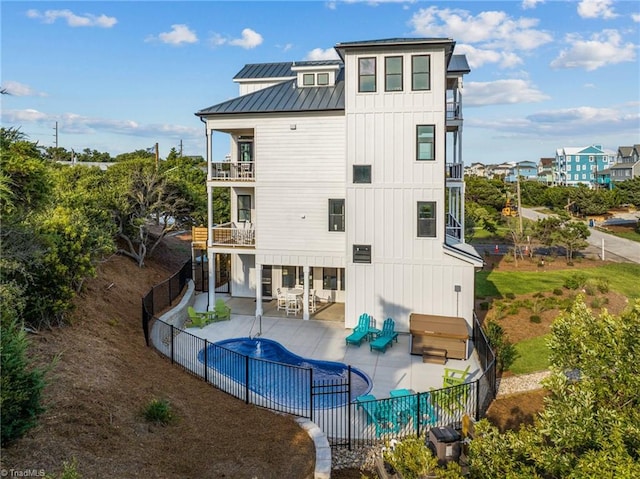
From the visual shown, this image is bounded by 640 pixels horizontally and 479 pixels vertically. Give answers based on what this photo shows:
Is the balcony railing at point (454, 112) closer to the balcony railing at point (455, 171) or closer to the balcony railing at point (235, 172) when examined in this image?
the balcony railing at point (455, 171)

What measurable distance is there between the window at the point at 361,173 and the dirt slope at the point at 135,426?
927cm

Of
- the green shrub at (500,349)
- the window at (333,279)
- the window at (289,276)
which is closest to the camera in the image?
the green shrub at (500,349)

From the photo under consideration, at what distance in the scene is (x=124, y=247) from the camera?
Result: 846 inches

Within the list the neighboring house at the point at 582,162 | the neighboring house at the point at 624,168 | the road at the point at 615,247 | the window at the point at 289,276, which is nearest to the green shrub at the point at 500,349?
the window at the point at 289,276

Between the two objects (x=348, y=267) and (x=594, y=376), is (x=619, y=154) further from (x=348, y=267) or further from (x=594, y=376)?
(x=594, y=376)

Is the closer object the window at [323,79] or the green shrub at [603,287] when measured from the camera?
the window at [323,79]

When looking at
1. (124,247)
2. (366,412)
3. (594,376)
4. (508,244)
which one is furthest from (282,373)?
(508,244)

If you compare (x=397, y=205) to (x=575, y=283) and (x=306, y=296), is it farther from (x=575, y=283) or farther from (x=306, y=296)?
(x=575, y=283)

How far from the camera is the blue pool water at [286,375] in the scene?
1148 centimetres

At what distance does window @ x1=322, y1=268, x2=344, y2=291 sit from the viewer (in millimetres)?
21094

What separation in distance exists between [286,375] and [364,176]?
7.97 meters

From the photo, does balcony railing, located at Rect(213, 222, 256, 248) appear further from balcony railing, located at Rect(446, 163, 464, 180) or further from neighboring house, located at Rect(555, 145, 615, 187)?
neighboring house, located at Rect(555, 145, 615, 187)

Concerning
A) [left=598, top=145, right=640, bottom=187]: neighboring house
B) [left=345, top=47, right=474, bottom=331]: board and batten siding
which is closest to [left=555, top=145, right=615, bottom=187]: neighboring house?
[left=598, top=145, right=640, bottom=187]: neighboring house

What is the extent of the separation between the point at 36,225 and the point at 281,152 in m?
9.55
